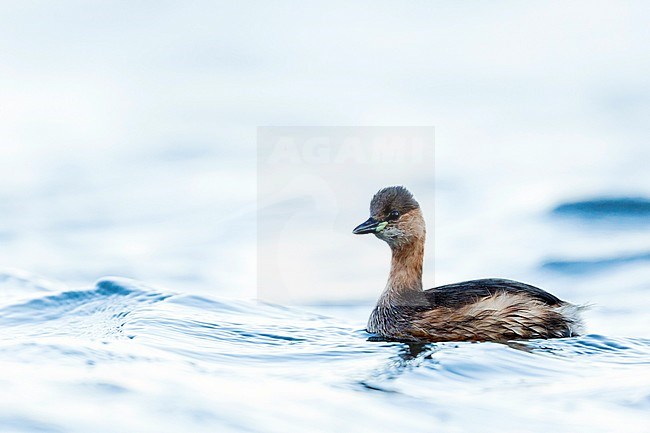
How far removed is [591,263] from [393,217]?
323 cm

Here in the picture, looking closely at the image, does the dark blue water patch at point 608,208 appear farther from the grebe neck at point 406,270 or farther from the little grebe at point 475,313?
the little grebe at point 475,313

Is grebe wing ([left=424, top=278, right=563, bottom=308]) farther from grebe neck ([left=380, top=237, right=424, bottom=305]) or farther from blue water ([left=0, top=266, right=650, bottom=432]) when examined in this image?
grebe neck ([left=380, top=237, right=424, bottom=305])

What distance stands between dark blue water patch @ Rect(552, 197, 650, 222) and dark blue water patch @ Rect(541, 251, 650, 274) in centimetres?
88

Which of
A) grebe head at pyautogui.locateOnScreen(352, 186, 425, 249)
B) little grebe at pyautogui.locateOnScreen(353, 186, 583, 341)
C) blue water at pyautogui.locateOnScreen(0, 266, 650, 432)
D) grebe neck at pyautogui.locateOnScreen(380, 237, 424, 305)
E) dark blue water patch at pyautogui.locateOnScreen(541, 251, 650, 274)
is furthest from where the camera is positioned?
dark blue water patch at pyautogui.locateOnScreen(541, 251, 650, 274)

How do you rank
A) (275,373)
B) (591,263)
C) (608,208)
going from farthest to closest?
(608,208) < (591,263) < (275,373)

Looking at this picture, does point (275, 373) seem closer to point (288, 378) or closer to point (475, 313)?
point (288, 378)

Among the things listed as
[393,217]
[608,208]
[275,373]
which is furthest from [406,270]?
[608,208]

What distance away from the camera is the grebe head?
819 cm

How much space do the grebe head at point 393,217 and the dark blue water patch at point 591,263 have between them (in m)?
2.74

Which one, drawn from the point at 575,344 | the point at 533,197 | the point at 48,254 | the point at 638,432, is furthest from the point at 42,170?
the point at 638,432

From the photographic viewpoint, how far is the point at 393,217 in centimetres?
823

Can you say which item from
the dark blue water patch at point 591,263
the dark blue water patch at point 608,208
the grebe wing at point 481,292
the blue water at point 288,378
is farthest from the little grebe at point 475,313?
the dark blue water patch at point 608,208

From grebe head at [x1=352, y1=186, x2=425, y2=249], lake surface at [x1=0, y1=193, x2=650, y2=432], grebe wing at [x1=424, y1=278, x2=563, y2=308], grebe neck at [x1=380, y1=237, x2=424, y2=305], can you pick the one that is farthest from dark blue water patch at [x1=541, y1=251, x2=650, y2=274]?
grebe wing at [x1=424, y1=278, x2=563, y2=308]

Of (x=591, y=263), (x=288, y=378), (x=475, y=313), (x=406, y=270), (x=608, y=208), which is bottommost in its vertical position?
(x=288, y=378)
